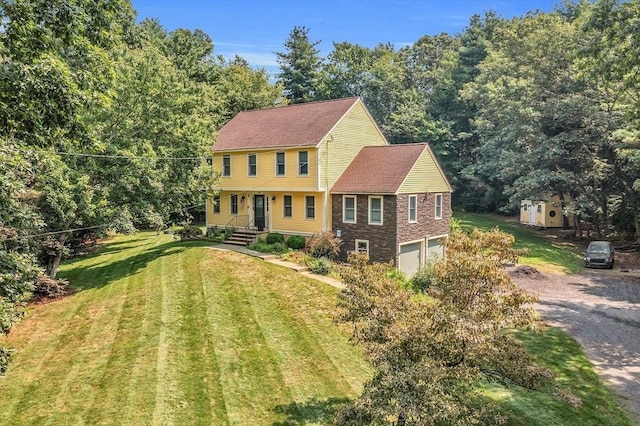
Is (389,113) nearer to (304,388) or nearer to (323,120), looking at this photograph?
(323,120)

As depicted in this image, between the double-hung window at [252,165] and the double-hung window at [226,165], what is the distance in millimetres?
1780

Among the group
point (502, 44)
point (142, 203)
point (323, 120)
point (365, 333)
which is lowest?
point (365, 333)

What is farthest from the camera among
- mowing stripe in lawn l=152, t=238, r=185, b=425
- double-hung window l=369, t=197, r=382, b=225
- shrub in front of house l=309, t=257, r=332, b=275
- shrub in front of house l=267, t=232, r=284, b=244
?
shrub in front of house l=267, t=232, r=284, b=244

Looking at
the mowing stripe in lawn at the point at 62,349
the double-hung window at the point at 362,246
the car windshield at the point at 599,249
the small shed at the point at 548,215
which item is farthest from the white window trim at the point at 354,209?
the small shed at the point at 548,215

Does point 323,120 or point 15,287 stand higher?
point 323,120

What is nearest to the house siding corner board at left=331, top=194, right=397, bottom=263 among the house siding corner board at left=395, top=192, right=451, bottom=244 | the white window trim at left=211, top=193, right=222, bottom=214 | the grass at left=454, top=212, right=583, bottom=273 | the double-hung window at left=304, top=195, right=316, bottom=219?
the house siding corner board at left=395, top=192, right=451, bottom=244

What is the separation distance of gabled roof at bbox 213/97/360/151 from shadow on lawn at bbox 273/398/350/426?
584 inches

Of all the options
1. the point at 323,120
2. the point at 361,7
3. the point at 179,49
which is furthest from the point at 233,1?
the point at 179,49

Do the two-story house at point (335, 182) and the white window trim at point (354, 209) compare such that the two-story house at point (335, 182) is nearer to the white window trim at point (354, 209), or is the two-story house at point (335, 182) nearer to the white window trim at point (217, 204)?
the white window trim at point (354, 209)

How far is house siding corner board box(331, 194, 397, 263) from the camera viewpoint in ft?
69.1

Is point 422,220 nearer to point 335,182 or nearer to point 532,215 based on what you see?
point 335,182

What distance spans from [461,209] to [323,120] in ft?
112

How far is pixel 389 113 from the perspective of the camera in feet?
169

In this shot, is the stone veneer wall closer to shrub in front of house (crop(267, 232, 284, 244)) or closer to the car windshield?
shrub in front of house (crop(267, 232, 284, 244))
